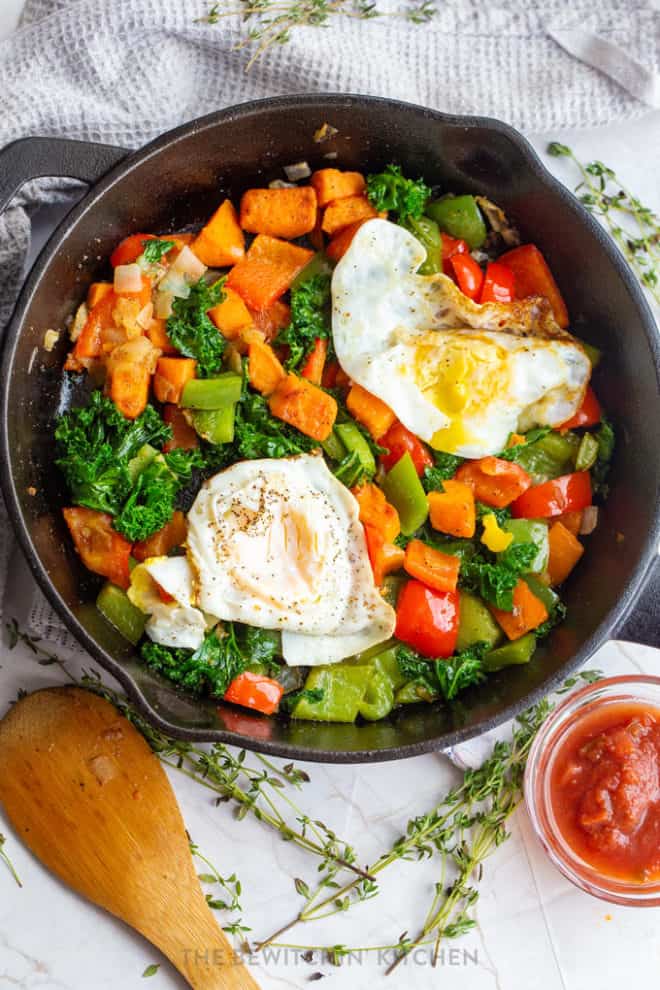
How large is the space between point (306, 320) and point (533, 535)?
4.24 ft

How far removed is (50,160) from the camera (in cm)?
A: 342

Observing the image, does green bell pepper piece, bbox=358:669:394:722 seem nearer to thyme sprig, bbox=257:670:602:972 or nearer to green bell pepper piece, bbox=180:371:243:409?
thyme sprig, bbox=257:670:602:972

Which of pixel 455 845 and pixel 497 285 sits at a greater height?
Result: pixel 497 285

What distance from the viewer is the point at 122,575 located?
3830mm

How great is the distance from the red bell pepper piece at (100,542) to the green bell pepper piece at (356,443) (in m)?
0.97

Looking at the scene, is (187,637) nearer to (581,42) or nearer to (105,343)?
(105,343)

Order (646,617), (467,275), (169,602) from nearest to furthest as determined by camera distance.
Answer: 1. (646,617)
2. (169,602)
3. (467,275)

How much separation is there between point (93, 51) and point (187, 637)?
2.36m

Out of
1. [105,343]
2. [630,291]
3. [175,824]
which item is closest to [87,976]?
[175,824]

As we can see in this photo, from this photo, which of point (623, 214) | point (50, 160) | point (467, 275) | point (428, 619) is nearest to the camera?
point (50, 160)

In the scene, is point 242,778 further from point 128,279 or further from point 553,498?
point 128,279

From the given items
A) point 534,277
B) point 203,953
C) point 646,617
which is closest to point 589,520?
point 646,617

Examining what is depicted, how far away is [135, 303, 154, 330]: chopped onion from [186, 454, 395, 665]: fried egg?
0.69 metres

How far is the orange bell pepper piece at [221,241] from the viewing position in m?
3.98
